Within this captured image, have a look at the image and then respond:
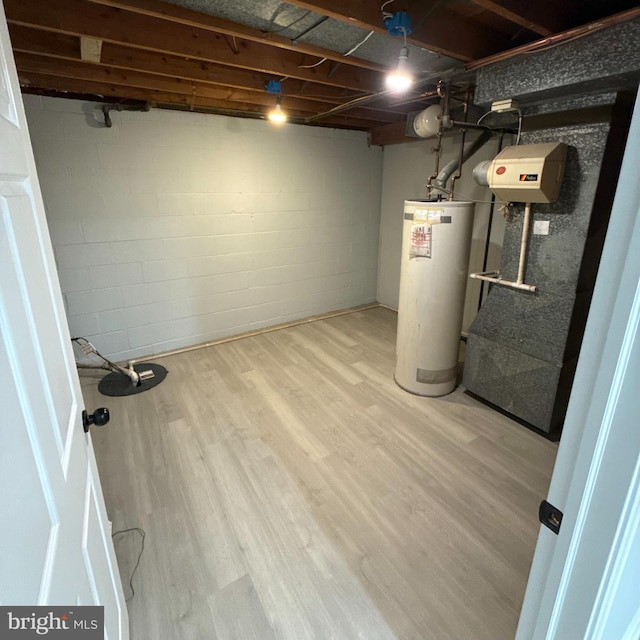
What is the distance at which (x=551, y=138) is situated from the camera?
213 cm

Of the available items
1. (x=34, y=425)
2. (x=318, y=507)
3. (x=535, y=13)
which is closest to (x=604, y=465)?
(x=34, y=425)

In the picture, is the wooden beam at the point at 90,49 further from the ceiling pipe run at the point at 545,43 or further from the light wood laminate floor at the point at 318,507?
the light wood laminate floor at the point at 318,507

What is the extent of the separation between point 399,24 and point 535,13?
25.8 inches

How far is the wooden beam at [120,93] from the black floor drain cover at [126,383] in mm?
2248

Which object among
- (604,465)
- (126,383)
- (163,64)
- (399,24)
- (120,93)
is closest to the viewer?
(604,465)

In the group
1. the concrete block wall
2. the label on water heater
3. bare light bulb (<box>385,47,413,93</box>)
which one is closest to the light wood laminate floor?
the concrete block wall

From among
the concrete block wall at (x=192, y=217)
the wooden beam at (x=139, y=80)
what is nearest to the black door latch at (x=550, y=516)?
the wooden beam at (x=139, y=80)

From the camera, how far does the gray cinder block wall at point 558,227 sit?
180 centimetres

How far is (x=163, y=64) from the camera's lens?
229 centimetres

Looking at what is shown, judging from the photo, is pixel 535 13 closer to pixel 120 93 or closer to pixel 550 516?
pixel 550 516

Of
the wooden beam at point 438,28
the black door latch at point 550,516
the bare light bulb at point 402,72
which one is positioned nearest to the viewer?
the black door latch at point 550,516

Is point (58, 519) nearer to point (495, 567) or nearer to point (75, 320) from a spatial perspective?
point (495, 567)

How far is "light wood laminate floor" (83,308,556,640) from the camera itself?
4.61 ft

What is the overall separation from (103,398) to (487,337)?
298cm
